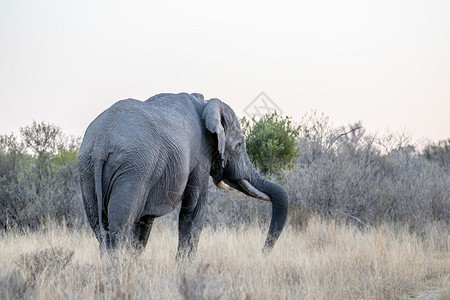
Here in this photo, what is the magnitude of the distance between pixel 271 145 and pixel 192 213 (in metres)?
7.75

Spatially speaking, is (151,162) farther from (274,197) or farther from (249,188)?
(274,197)

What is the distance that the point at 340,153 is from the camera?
540 inches

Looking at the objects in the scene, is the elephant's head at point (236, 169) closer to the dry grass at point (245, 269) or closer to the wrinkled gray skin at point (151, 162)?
the wrinkled gray skin at point (151, 162)

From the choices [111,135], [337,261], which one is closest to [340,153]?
[337,261]

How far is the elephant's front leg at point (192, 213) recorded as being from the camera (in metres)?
7.83

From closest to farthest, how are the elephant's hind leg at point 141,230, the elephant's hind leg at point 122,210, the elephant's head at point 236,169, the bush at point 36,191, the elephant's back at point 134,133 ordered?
the elephant's hind leg at point 122,210 < the elephant's back at point 134,133 < the elephant's hind leg at point 141,230 < the elephant's head at point 236,169 < the bush at point 36,191

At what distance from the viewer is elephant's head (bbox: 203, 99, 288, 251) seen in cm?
838

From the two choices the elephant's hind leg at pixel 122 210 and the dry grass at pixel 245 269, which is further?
the elephant's hind leg at pixel 122 210

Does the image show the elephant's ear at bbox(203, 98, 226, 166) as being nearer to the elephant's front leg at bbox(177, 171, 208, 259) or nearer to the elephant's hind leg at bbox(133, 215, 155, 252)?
the elephant's front leg at bbox(177, 171, 208, 259)

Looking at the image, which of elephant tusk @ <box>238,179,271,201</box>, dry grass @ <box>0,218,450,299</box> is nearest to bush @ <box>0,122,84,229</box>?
dry grass @ <box>0,218,450,299</box>

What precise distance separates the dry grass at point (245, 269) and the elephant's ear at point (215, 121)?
1521mm

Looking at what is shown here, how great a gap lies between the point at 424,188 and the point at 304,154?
3.82 meters

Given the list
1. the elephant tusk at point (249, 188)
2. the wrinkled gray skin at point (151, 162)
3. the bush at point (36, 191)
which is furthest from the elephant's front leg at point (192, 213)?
the bush at point (36, 191)

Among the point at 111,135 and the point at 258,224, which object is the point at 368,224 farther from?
the point at 111,135
